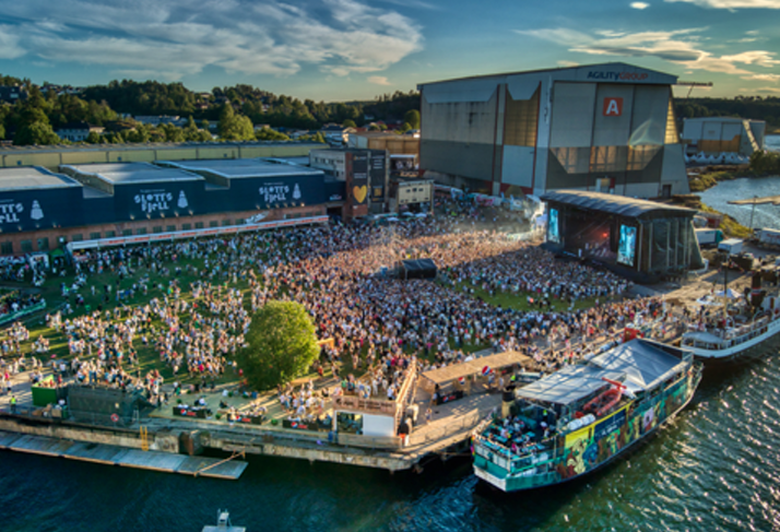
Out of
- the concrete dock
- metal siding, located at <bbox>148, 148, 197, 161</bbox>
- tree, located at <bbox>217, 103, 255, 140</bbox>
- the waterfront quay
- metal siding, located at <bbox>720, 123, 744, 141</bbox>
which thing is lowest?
the concrete dock

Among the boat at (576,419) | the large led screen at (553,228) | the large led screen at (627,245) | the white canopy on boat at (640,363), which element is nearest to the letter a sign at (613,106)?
the large led screen at (553,228)

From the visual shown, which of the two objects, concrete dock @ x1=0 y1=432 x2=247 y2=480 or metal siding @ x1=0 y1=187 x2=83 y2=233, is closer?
concrete dock @ x1=0 y1=432 x2=247 y2=480

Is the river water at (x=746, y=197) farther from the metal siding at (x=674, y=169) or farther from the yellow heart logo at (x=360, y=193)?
the yellow heart logo at (x=360, y=193)

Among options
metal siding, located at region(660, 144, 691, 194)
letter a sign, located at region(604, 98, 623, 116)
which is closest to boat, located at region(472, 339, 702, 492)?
letter a sign, located at region(604, 98, 623, 116)

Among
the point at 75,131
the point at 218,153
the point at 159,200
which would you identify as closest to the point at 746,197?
the point at 218,153

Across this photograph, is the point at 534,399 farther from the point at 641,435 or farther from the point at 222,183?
the point at 222,183

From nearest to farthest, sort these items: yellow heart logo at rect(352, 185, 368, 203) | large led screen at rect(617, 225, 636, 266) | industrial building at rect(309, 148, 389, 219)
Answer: large led screen at rect(617, 225, 636, 266)
industrial building at rect(309, 148, 389, 219)
yellow heart logo at rect(352, 185, 368, 203)

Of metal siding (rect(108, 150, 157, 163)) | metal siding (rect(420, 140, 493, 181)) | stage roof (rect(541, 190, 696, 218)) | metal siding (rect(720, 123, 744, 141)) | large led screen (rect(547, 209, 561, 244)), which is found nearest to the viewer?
stage roof (rect(541, 190, 696, 218))

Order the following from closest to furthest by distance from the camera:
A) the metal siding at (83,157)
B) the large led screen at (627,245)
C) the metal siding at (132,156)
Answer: the large led screen at (627,245) → the metal siding at (83,157) → the metal siding at (132,156)

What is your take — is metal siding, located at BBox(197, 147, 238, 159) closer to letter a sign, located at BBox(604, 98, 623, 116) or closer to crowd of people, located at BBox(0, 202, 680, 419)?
crowd of people, located at BBox(0, 202, 680, 419)
